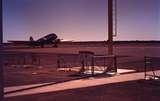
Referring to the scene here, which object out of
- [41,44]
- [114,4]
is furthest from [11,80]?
[41,44]

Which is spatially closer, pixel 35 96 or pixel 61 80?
pixel 35 96

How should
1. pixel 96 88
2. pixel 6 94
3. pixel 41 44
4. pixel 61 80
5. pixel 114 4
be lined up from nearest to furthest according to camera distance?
pixel 6 94 < pixel 96 88 < pixel 61 80 < pixel 114 4 < pixel 41 44

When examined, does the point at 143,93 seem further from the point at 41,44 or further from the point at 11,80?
the point at 41,44

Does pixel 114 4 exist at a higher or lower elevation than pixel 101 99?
higher

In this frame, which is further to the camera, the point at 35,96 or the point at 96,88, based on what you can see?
the point at 96,88

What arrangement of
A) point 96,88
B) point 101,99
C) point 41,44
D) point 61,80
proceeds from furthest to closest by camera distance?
point 41,44
point 61,80
point 96,88
point 101,99

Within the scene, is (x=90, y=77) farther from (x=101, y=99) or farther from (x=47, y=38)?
(x=47, y=38)

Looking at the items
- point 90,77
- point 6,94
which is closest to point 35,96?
point 6,94

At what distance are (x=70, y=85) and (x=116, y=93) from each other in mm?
2776

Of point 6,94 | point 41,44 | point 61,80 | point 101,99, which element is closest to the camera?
point 101,99

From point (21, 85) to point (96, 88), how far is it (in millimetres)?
3000

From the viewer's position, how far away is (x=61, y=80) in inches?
694

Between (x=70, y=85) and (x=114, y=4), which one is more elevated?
(x=114, y=4)

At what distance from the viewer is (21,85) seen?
15852mm
